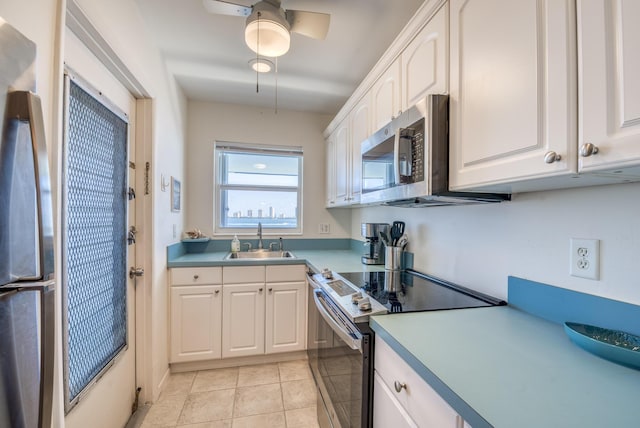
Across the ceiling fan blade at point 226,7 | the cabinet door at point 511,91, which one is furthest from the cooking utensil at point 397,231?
the ceiling fan blade at point 226,7

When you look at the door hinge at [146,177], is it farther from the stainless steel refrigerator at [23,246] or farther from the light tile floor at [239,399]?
the light tile floor at [239,399]

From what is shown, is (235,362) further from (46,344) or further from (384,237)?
(46,344)

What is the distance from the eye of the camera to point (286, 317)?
7.57 ft

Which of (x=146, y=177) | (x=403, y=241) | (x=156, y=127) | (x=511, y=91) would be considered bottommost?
(x=403, y=241)

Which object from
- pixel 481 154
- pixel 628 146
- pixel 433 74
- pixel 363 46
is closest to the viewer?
pixel 628 146

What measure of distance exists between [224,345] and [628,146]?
2.46 meters

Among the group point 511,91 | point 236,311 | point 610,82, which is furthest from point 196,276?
point 610,82

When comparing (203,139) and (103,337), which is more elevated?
(203,139)

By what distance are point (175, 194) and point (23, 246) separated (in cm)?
181

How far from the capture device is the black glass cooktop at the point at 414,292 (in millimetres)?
1131

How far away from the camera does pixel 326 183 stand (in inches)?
118

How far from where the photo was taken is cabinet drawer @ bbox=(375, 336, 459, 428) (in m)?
0.63

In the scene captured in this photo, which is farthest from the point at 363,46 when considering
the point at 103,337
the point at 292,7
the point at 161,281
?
the point at 103,337

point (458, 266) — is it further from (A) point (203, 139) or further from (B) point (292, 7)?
(A) point (203, 139)
